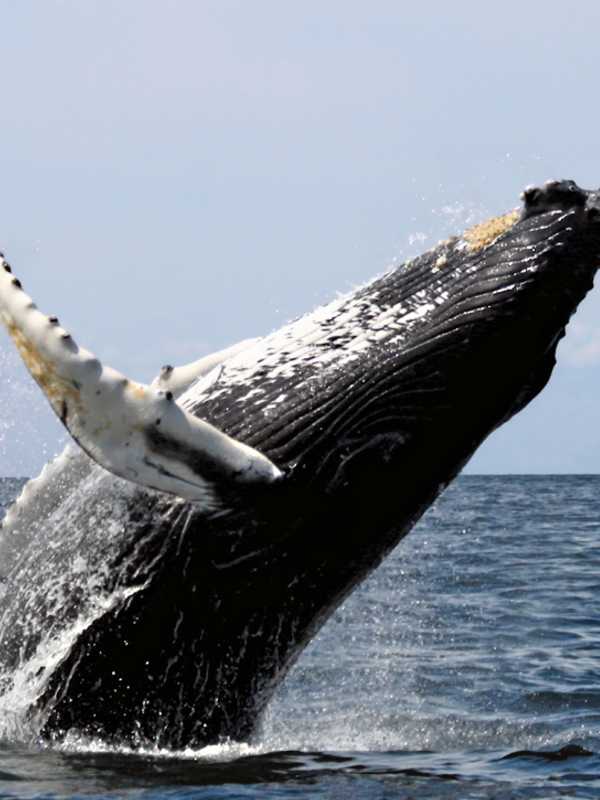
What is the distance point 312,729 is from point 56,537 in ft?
9.48

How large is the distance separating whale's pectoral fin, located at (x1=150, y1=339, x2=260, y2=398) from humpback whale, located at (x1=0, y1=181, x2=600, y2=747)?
43 cm

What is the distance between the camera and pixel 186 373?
10391 millimetres

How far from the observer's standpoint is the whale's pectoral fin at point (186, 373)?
33.8ft

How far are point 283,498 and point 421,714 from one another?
13.5ft

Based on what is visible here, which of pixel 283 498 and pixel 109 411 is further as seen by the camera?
pixel 283 498

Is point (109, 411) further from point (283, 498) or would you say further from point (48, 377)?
point (283, 498)

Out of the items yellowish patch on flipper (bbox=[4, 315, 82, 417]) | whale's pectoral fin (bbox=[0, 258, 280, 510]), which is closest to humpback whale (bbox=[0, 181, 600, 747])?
whale's pectoral fin (bbox=[0, 258, 280, 510])

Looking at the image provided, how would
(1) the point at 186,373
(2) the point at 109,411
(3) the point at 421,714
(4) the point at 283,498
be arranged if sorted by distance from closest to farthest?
1. (2) the point at 109,411
2. (4) the point at 283,498
3. (1) the point at 186,373
4. (3) the point at 421,714

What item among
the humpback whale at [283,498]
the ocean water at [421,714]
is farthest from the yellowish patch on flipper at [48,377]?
the ocean water at [421,714]

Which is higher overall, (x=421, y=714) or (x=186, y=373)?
(x=186, y=373)

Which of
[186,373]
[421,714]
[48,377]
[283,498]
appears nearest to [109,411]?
[48,377]

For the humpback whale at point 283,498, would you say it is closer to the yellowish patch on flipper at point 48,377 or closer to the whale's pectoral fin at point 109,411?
the whale's pectoral fin at point 109,411

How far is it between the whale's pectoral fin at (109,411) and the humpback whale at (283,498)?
37 centimetres

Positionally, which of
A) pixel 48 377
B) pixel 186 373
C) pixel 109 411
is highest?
pixel 186 373
